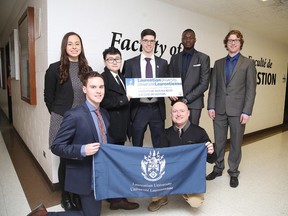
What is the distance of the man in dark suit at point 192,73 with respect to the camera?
8.28 feet

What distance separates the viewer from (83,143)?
1.68 meters

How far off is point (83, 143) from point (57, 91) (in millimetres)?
639

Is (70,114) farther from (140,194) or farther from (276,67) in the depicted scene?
(276,67)

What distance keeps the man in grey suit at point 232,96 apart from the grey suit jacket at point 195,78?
32 centimetres

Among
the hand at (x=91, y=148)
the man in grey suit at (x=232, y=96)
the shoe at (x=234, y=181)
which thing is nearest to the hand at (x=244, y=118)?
the man in grey suit at (x=232, y=96)

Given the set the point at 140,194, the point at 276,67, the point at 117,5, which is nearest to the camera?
the point at 140,194

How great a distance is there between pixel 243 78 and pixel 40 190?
8.22 feet

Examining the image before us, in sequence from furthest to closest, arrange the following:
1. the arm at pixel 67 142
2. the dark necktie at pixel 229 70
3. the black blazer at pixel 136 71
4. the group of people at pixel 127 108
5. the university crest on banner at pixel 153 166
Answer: the dark necktie at pixel 229 70, the black blazer at pixel 136 71, the university crest on banner at pixel 153 166, the group of people at pixel 127 108, the arm at pixel 67 142

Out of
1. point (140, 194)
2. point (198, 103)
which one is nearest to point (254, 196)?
point (198, 103)

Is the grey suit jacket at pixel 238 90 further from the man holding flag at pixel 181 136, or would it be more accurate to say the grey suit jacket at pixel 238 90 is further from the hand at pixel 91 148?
the hand at pixel 91 148

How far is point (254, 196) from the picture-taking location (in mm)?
2518

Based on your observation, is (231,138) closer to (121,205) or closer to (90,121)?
(121,205)

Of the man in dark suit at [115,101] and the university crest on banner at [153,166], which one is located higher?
the man in dark suit at [115,101]

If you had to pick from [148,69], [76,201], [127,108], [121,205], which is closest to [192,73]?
[148,69]
